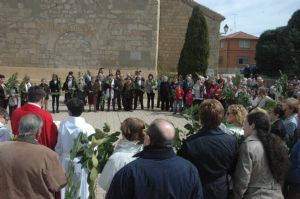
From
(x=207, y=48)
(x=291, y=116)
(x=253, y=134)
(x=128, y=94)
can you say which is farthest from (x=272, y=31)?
(x=253, y=134)

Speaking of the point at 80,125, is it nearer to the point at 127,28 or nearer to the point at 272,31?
the point at 127,28

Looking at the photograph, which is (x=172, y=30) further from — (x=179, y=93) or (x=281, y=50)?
(x=281, y=50)

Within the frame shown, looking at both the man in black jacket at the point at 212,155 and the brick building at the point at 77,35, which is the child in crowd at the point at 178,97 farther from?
the man in black jacket at the point at 212,155

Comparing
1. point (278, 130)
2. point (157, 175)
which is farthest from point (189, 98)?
point (157, 175)

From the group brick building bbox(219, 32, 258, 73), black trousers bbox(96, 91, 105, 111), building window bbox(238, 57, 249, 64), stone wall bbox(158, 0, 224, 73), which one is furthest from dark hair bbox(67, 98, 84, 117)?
building window bbox(238, 57, 249, 64)

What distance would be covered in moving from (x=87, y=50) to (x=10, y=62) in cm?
389

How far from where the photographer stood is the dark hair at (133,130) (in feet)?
13.0

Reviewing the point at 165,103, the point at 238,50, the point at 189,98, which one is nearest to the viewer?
the point at 189,98

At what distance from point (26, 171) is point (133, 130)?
99 centimetres

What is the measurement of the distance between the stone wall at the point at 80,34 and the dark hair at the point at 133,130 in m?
18.1

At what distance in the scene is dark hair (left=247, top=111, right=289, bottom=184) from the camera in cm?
394

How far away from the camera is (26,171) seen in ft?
11.7

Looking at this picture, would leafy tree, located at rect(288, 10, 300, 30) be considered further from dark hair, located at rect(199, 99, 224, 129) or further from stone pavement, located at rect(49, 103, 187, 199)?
dark hair, located at rect(199, 99, 224, 129)

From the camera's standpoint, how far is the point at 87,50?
22156mm
